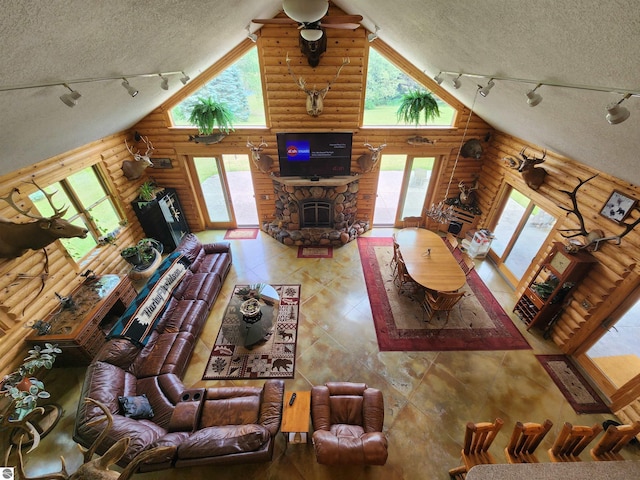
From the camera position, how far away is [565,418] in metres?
3.56

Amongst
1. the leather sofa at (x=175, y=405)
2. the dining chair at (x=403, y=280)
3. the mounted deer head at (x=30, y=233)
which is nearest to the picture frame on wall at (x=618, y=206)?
the dining chair at (x=403, y=280)

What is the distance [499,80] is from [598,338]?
3.87 metres

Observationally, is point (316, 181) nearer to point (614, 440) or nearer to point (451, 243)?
point (451, 243)

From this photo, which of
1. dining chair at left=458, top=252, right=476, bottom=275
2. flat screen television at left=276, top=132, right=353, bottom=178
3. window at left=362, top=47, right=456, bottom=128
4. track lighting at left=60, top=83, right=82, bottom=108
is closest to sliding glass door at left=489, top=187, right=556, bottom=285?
dining chair at left=458, top=252, right=476, bottom=275

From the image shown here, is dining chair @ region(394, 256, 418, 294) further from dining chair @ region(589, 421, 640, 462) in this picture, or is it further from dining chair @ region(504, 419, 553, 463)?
dining chair @ region(589, 421, 640, 462)

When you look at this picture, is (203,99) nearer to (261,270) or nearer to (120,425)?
(261,270)

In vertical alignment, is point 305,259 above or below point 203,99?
below

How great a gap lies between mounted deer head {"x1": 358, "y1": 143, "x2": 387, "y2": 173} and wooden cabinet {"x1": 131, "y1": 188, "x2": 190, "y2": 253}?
442cm

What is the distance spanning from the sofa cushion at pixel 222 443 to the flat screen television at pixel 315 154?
185 inches

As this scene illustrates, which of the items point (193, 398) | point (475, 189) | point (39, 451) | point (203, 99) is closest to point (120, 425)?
point (193, 398)

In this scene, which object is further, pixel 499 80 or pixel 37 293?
pixel 37 293

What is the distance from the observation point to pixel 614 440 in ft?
7.35

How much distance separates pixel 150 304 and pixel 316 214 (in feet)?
12.7

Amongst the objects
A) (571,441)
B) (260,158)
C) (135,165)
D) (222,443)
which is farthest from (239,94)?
(571,441)
